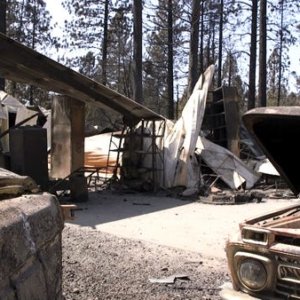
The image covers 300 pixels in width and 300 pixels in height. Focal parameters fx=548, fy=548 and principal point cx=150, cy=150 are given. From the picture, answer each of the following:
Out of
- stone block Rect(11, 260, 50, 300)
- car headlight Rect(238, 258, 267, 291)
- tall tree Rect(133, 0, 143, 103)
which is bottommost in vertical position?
car headlight Rect(238, 258, 267, 291)

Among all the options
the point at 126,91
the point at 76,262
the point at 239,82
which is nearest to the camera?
the point at 76,262

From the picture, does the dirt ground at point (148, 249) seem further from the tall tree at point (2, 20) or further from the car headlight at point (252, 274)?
the tall tree at point (2, 20)

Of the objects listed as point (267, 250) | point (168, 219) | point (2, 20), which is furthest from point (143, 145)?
point (267, 250)

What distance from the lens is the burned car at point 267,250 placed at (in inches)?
141

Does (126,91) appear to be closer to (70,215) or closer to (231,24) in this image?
(231,24)

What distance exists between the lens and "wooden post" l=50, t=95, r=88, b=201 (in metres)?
15.7

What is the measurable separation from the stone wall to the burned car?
1552 mm

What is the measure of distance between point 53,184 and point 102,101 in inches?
114

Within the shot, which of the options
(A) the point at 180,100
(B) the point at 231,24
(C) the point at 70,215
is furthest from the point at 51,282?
(A) the point at 180,100

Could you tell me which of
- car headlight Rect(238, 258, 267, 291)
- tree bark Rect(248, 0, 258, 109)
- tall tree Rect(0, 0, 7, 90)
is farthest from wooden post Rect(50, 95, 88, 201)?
tree bark Rect(248, 0, 258, 109)

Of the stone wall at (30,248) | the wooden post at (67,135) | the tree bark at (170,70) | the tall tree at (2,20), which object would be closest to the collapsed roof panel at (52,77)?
the wooden post at (67,135)

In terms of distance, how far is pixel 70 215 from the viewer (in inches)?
132

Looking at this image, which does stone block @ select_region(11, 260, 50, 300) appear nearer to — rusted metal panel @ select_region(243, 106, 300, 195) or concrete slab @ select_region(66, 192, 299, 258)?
rusted metal panel @ select_region(243, 106, 300, 195)

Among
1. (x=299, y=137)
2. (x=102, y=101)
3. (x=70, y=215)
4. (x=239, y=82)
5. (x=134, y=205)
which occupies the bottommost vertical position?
(x=134, y=205)
